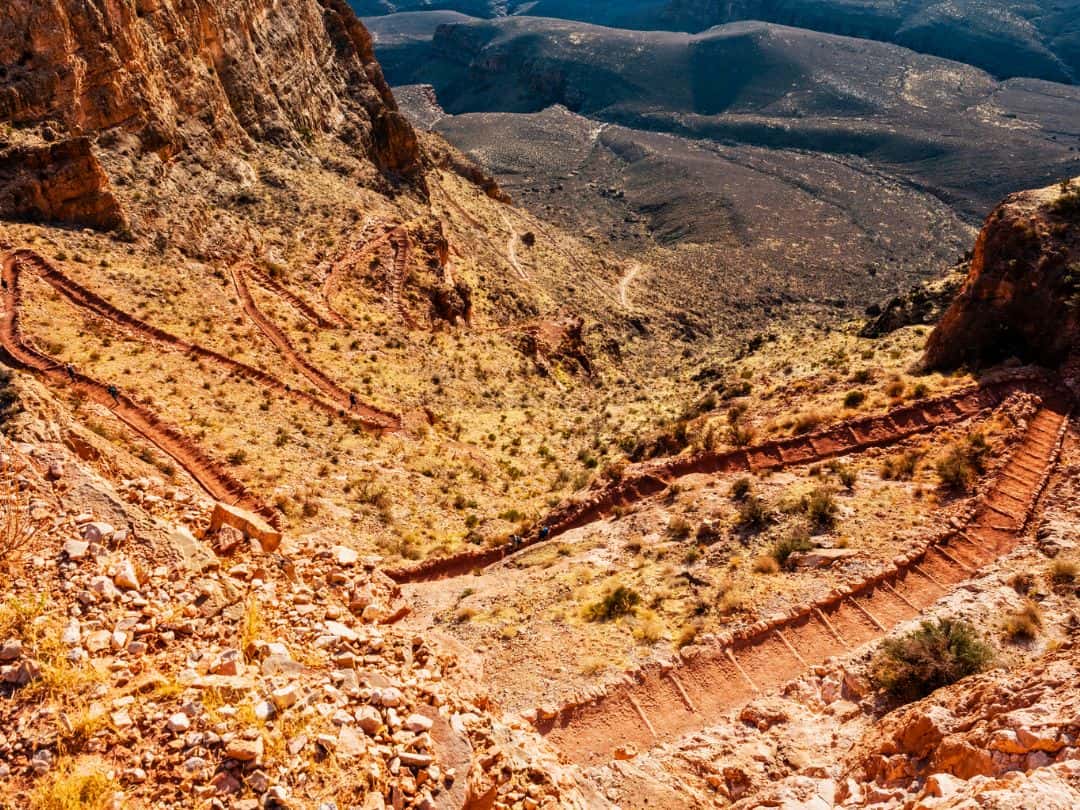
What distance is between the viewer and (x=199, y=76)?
1304 inches

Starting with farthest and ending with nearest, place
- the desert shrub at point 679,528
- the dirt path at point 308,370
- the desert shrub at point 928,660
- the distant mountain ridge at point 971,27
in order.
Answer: the distant mountain ridge at point 971,27 → the dirt path at point 308,370 → the desert shrub at point 679,528 → the desert shrub at point 928,660

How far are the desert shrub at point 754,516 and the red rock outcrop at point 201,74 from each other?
27036mm

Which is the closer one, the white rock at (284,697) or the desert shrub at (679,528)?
the white rock at (284,697)

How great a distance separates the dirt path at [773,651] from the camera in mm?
10414

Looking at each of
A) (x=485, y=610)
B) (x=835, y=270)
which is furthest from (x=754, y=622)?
(x=835, y=270)

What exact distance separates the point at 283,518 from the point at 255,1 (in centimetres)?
3538

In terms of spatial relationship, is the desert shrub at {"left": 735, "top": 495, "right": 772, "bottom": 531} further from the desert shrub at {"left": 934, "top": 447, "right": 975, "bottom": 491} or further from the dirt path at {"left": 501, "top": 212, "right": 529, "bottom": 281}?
the dirt path at {"left": 501, "top": 212, "right": 529, "bottom": 281}

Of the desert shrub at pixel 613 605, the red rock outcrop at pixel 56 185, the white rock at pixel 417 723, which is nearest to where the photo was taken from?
the white rock at pixel 417 723

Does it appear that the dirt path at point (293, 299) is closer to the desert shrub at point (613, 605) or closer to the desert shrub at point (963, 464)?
the desert shrub at point (613, 605)

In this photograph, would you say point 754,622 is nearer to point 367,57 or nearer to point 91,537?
point 91,537

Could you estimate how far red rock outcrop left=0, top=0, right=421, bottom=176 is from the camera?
82.6 ft

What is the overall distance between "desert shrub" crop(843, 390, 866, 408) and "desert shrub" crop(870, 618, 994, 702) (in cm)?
871

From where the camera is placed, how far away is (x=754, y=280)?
67.6 metres

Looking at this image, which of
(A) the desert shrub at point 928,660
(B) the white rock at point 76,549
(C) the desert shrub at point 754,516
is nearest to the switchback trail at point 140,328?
(C) the desert shrub at point 754,516
